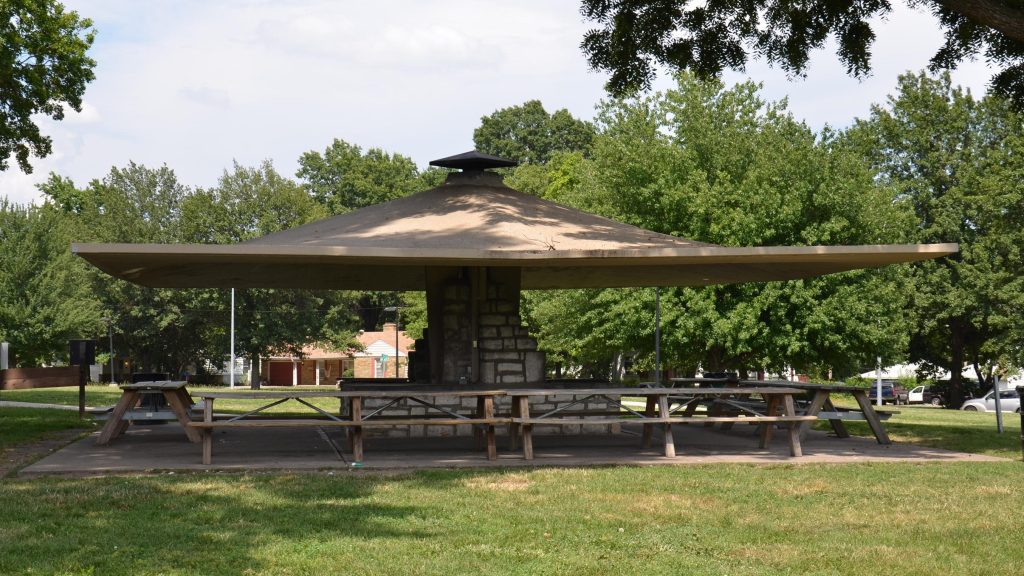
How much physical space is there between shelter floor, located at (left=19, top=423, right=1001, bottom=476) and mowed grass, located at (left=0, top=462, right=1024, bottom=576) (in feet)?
2.87

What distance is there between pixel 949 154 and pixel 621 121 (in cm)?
1727

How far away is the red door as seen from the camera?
2864 inches

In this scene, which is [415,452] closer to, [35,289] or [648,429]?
[648,429]

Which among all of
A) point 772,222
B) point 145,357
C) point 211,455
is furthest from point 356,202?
point 211,455

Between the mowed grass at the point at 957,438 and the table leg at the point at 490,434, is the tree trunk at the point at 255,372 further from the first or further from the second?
the table leg at the point at 490,434

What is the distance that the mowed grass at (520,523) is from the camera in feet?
19.5

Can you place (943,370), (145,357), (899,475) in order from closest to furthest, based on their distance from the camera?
(899,475) → (943,370) → (145,357)

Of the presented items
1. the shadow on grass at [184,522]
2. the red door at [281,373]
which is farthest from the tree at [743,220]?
the red door at [281,373]

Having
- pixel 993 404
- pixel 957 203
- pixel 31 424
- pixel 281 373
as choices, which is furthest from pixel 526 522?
pixel 281 373

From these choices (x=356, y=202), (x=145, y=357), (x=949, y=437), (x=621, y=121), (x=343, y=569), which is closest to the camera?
(x=343, y=569)

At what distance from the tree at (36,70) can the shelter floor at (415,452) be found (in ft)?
20.9

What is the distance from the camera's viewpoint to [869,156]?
3959cm

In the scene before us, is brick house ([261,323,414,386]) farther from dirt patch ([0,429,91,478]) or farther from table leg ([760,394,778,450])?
table leg ([760,394,778,450])

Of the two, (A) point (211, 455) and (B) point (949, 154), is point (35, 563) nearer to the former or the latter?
(A) point (211, 455)
